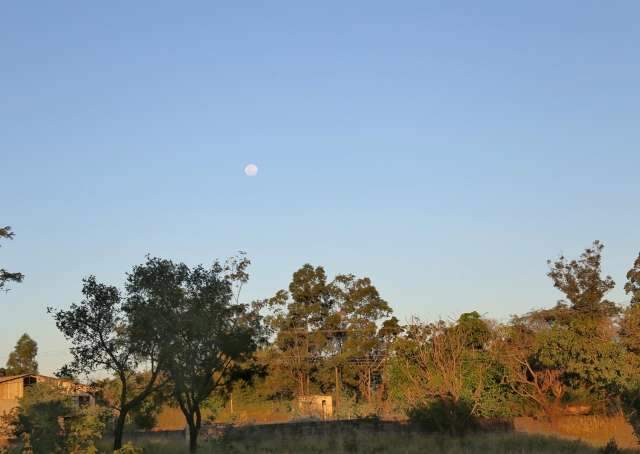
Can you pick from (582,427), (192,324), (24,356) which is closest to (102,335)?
(192,324)

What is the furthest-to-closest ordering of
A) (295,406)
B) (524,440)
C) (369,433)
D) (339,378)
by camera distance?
(339,378), (295,406), (369,433), (524,440)

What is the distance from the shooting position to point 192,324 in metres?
33.1

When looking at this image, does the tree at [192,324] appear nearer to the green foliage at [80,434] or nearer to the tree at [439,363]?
the tree at [439,363]

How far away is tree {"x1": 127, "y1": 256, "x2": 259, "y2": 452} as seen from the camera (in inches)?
1294

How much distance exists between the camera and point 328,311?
72562mm

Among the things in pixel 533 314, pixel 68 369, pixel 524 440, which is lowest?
pixel 524 440

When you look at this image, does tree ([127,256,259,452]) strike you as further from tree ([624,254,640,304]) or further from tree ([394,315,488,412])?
tree ([624,254,640,304])

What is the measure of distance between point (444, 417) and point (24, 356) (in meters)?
93.7

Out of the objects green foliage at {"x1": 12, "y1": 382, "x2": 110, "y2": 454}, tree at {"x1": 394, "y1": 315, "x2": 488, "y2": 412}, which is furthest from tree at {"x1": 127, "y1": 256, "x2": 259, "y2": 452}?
green foliage at {"x1": 12, "y1": 382, "x2": 110, "y2": 454}

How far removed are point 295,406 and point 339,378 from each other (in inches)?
394

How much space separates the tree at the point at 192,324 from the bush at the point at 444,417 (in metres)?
8.99

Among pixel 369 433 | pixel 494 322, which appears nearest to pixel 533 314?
pixel 494 322

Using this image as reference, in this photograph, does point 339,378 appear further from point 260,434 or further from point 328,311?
point 260,434

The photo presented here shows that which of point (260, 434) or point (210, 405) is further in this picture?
point (210, 405)
